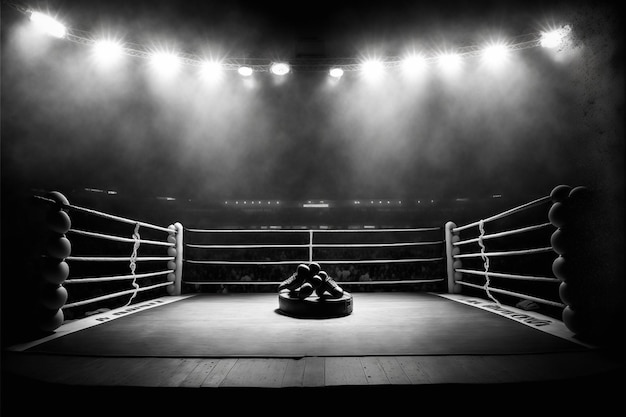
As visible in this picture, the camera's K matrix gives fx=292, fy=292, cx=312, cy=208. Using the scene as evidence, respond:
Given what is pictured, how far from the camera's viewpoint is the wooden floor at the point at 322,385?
90 cm

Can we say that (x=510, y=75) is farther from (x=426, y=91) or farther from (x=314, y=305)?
(x=314, y=305)

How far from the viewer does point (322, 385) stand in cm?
90

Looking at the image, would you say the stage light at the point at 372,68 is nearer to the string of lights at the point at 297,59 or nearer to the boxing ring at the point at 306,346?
the string of lights at the point at 297,59

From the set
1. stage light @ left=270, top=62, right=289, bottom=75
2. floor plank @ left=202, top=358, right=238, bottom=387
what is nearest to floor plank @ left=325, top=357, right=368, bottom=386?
floor plank @ left=202, top=358, right=238, bottom=387

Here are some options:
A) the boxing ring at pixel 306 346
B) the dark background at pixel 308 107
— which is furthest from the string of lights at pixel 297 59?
the boxing ring at pixel 306 346

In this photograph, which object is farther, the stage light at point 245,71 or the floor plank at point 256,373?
the stage light at point 245,71

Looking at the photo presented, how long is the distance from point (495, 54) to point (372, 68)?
76.5 inches

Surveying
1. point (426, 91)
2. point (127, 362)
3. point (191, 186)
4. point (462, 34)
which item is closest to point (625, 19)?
point (462, 34)

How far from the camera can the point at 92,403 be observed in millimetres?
912

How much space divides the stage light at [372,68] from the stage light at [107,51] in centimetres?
387


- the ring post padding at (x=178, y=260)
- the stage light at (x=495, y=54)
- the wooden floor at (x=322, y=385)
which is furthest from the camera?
the stage light at (x=495, y=54)

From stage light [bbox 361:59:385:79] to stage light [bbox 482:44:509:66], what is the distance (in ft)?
5.28

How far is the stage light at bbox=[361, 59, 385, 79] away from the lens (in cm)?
495

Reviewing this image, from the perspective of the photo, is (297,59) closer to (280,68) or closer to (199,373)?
(280,68)
